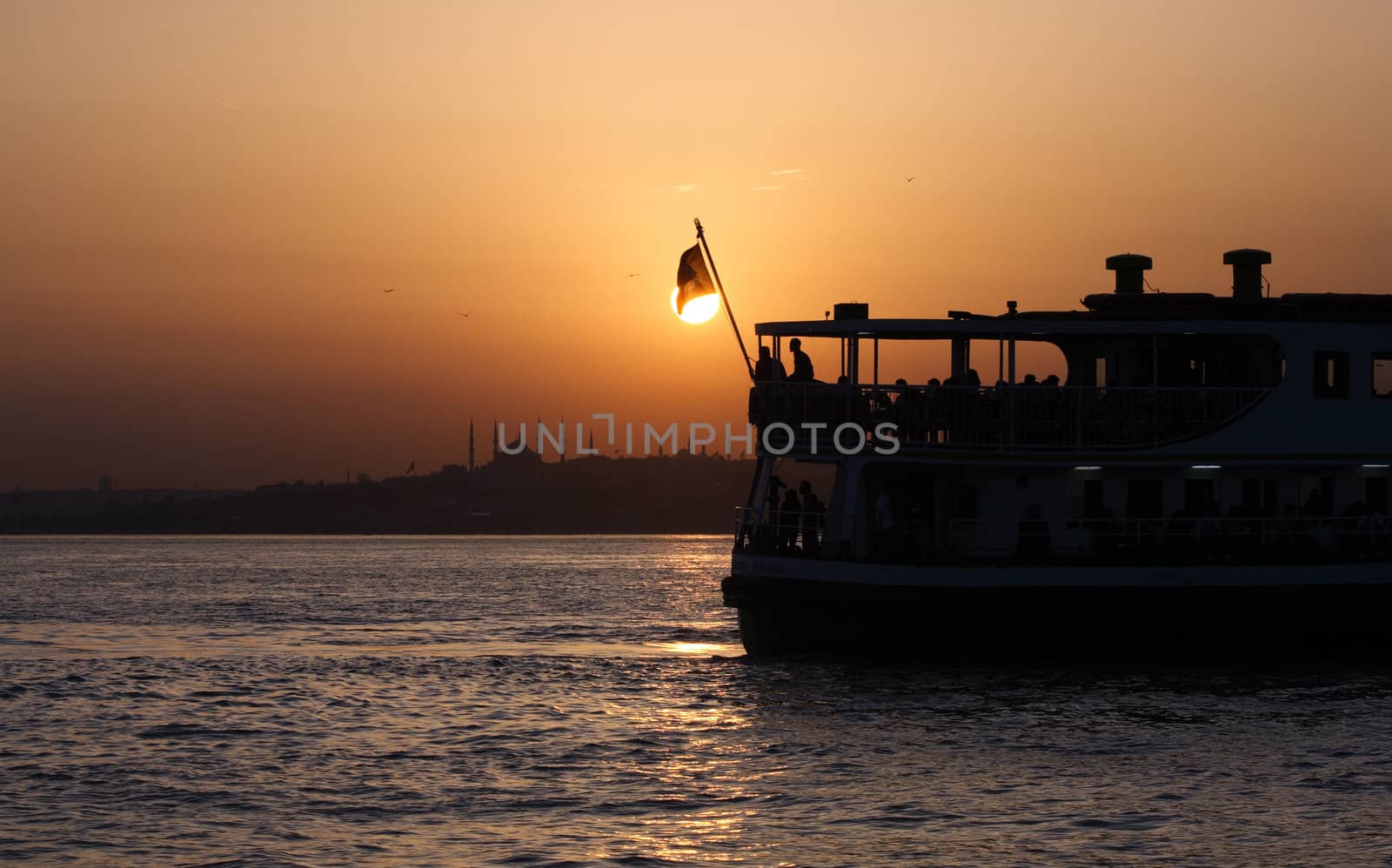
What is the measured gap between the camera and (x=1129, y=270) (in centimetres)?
3756

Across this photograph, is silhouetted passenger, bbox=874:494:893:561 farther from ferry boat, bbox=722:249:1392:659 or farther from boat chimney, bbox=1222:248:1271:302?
boat chimney, bbox=1222:248:1271:302

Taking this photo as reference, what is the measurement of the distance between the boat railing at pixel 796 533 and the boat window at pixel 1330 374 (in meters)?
9.32

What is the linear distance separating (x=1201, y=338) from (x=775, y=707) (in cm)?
1161

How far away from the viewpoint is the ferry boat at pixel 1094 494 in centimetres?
3073

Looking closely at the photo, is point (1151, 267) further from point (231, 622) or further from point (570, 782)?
point (231, 622)

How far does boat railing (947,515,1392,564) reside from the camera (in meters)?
32.0

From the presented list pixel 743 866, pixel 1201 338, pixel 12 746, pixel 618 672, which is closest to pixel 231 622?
pixel 618 672

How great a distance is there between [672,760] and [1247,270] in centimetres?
1945

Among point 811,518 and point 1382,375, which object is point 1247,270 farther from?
point 811,518

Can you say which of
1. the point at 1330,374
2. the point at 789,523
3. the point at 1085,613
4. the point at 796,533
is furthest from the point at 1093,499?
the point at 789,523

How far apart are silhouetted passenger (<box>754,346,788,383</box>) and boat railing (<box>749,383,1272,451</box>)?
25 cm

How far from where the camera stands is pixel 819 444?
31.9m

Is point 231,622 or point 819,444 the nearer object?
point 819,444

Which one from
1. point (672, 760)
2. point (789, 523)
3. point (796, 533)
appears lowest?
point (672, 760)
